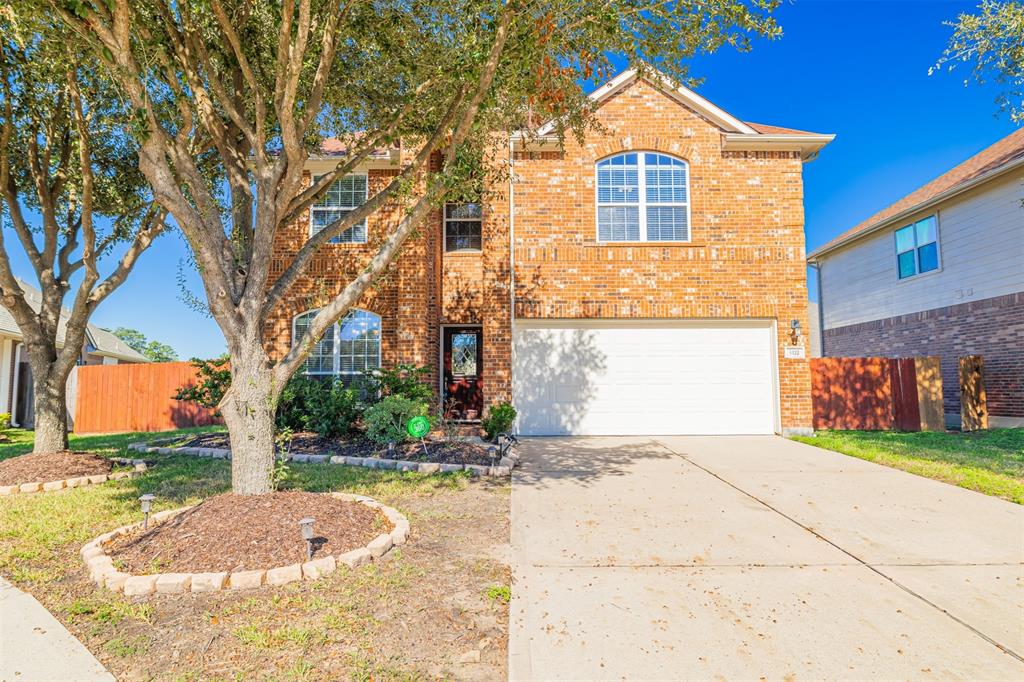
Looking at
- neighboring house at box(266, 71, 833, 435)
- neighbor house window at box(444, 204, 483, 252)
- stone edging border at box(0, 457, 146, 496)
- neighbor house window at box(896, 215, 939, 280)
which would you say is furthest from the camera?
neighbor house window at box(896, 215, 939, 280)

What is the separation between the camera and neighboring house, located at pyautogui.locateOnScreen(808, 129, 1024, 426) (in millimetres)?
11875

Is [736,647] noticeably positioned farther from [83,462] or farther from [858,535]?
Result: [83,462]

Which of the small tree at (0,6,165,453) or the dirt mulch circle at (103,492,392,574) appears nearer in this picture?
the dirt mulch circle at (103,492,392,574)

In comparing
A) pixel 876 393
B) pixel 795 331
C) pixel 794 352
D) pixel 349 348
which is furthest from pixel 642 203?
pixel 876 393

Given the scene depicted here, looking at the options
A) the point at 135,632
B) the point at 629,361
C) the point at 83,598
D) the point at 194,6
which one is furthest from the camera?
the point at 629,361

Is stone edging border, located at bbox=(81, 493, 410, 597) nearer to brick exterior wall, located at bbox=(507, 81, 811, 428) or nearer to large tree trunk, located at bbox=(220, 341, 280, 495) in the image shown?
large tree trunk, located at bbox=(220, 341, 280, 495)

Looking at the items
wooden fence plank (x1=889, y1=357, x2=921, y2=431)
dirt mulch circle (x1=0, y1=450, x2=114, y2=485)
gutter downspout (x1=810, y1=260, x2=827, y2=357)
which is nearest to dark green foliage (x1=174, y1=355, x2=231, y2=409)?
dirt mulch circle (x1=0, y1=450, x2=114, y2=485)

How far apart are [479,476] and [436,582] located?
11.0 feet

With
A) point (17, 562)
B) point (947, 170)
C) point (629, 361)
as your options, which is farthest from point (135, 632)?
point (947, 170)

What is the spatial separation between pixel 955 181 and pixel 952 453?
8834 mm

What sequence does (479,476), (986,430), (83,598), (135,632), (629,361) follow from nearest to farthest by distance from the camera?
1. (135,632)
2. (83,598)
3. (479,476)
4. (629,361)
5. (986,430)

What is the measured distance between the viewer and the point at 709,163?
11.0 m

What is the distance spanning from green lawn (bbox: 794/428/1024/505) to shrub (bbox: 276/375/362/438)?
8280 millimetres

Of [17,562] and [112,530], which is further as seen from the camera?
[112,530]
